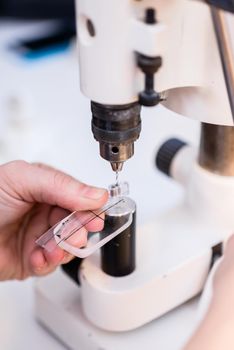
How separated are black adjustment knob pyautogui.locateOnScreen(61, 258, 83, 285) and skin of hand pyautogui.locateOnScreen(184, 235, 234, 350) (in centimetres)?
20

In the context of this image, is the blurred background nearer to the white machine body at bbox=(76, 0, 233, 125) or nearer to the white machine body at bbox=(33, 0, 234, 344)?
the white machine body at bbox=(33, 0, 234, 344)

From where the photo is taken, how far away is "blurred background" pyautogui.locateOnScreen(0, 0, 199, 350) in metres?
0.77

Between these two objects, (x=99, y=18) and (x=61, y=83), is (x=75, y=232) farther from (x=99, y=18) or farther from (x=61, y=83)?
(x=61, y=83)

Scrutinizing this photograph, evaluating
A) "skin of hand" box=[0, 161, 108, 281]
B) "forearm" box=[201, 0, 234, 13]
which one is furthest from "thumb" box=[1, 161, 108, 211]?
"forearm" box=[201, 0, 234, 13]

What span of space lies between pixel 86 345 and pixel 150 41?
1.16ft

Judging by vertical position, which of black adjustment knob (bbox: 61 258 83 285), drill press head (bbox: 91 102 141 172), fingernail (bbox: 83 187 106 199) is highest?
drill press head (bbox: 91 102 141 172)

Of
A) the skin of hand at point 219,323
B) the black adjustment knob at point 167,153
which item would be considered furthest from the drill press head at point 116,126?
the black adjustment knob at point 167,153

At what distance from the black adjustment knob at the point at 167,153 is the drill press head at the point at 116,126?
25 cm

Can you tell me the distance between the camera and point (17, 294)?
772 millimetres

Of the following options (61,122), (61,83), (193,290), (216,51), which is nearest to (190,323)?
(193,290)

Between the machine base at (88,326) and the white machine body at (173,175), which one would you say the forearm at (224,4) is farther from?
the machine base at (88,326)

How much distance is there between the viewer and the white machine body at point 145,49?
49 cm

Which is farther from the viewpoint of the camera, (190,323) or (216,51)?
(190,323)

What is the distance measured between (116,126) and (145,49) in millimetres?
76
